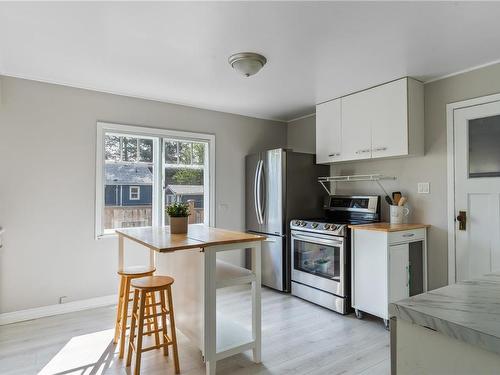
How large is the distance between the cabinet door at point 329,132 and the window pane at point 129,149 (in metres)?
2.23

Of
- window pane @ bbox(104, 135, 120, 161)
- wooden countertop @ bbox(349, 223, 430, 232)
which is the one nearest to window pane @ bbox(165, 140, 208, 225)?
window pane @ bbox(104, 135, 120, 161)

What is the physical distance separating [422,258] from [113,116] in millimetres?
3614

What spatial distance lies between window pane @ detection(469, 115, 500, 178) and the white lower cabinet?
0.76 metres

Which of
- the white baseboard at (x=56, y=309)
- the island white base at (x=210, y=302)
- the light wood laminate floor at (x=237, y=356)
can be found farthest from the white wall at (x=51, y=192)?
the island white base at (x=210, y=302)

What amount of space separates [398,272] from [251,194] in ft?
6.92

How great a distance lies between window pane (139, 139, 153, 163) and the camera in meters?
3.82

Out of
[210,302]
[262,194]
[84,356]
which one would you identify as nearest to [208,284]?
[210,302]

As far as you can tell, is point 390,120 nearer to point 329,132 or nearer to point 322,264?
point 329,132

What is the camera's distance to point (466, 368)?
0.70 m

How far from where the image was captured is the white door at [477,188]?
8.92ft

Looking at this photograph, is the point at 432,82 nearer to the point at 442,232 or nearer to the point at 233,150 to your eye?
the point at 442,232

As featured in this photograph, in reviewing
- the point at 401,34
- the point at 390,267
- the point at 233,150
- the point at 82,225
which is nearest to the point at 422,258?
the point at 390,267

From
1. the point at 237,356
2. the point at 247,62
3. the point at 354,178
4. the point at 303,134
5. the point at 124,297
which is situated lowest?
the point at 237,356

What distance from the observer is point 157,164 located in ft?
12.8
